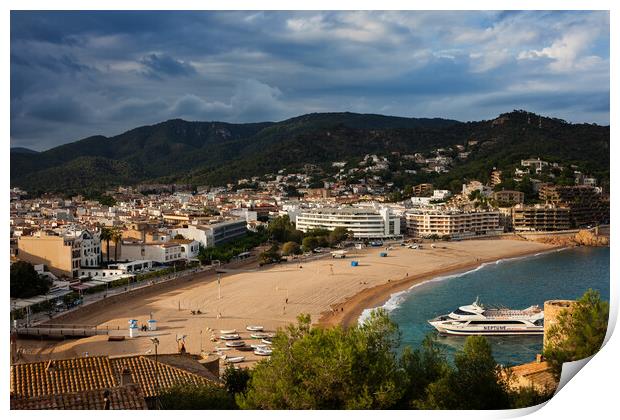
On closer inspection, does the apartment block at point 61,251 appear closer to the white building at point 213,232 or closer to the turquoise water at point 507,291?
the white building at point 213,232

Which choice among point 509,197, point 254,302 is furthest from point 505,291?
point 509,197

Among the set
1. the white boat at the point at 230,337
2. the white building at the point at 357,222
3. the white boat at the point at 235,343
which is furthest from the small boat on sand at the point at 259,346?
the white building at the point at 357,222

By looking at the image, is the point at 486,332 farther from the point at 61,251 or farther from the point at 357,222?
the point at 357,222

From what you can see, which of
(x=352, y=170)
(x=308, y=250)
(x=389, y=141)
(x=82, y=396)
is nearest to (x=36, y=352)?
(x=82, y=396)

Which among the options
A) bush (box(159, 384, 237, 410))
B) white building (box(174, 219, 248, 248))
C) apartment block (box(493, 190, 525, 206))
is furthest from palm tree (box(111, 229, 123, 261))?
apartment block (box(493, 190, 525, 206))

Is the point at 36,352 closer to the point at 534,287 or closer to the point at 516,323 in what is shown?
the point at 516,323
